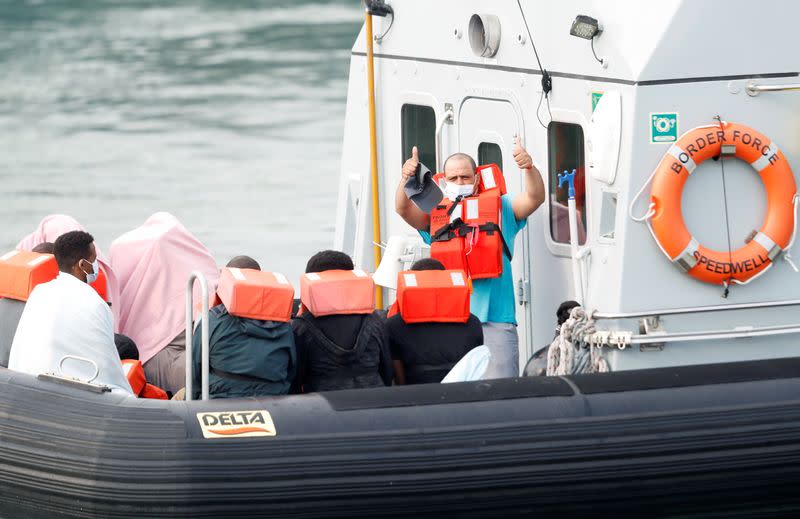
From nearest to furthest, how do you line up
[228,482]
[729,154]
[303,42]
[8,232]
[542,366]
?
[228,482] → [729,154] → [542,366] → [8,232] → [303,42]

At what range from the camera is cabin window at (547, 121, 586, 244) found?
6.20 m

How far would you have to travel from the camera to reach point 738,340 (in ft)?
19.0

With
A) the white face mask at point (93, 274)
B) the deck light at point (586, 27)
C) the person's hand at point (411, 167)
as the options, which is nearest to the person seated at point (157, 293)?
the white face mask at point (93, 274)

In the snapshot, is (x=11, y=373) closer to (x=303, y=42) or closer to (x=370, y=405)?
(x=370, y=405)

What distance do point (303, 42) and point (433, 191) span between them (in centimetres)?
2146

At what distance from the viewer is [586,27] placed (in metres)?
5.74

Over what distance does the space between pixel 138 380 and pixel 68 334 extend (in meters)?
0.75

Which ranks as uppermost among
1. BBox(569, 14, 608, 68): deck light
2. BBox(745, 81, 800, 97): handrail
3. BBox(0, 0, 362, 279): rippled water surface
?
BBox(569, 14, 608, 68): deck light

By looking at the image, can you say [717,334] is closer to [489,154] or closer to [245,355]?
[489,154]

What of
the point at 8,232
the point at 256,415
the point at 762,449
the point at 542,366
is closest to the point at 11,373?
the point at 256,415

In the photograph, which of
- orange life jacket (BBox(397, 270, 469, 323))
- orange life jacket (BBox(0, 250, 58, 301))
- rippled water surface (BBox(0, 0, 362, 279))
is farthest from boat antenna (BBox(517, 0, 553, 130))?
rippled water surface (BBox(0, 0, 362, 279))

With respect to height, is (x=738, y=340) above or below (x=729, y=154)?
below

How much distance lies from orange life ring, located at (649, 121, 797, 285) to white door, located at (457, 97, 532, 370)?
111 cm

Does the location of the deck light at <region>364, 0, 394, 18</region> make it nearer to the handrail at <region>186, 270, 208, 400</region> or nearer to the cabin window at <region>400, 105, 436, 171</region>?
the cabin window at <region>400, 105, 436, 171</region>
